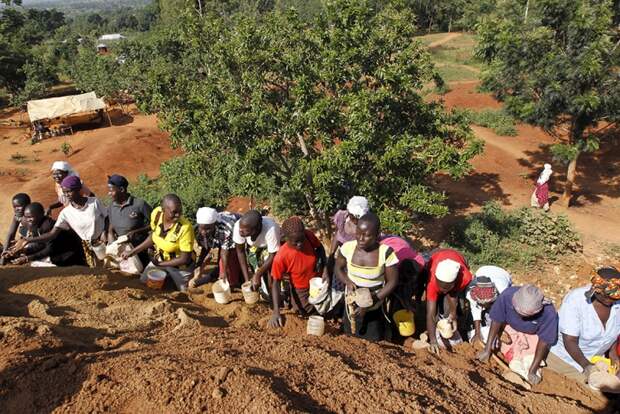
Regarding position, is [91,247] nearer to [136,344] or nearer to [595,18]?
[136,344]

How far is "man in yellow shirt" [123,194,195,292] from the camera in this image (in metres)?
4.59

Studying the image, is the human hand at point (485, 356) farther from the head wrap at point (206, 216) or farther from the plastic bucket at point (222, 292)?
the head wrap at point (206, 216)

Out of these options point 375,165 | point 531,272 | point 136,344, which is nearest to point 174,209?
point 136,344

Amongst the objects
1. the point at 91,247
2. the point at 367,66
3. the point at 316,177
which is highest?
the point at 367,66

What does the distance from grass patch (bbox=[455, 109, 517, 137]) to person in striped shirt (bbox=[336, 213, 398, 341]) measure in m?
14.3

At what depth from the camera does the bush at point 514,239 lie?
8.65 metres

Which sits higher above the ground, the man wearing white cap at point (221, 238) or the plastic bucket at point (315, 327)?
the man wearing white cap at point (221, 238)

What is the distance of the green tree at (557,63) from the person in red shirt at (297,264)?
733 centimetres

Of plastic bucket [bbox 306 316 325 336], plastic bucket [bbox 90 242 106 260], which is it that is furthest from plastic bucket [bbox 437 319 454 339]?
plastic bucket [bbox 90 242 106 260]

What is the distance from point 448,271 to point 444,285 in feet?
0.50

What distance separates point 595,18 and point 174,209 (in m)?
8.86

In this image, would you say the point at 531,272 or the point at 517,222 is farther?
the point at 517,222

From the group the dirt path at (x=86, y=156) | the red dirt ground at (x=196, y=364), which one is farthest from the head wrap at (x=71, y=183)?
the dirt path at (x=86, y=156)

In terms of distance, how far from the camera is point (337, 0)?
21.0 ft
